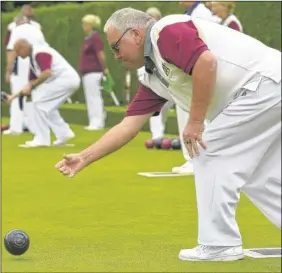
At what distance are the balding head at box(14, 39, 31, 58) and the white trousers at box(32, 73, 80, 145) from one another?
0.65m

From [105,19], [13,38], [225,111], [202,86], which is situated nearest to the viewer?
[202,86]

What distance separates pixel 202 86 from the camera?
5.69 metres

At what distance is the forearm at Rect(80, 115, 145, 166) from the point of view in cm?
633

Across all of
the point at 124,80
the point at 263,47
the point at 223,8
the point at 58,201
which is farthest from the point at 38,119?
the point at 263,47

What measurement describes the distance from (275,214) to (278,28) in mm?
11928

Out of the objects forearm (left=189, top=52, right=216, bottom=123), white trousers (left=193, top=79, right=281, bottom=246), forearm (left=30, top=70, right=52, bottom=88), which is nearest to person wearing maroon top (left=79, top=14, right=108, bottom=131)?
forearm (left=30, top=70, right=52, bottom=88)

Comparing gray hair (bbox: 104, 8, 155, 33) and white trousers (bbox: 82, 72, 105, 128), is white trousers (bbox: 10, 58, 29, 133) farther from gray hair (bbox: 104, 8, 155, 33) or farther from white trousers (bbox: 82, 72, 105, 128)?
gray hair (bbox: 104, 8, 155, 33)

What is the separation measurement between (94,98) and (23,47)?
4916mm

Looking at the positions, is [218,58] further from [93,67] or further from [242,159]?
[93,67]

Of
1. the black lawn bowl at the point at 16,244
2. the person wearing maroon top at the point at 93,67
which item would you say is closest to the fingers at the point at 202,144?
the black lawn bowl at the point at 16,244

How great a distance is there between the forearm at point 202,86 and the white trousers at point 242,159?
21 centimetres

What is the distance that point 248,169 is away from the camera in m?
5.89

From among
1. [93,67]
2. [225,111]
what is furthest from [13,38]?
[225,111]

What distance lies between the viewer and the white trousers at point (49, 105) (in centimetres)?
1495
